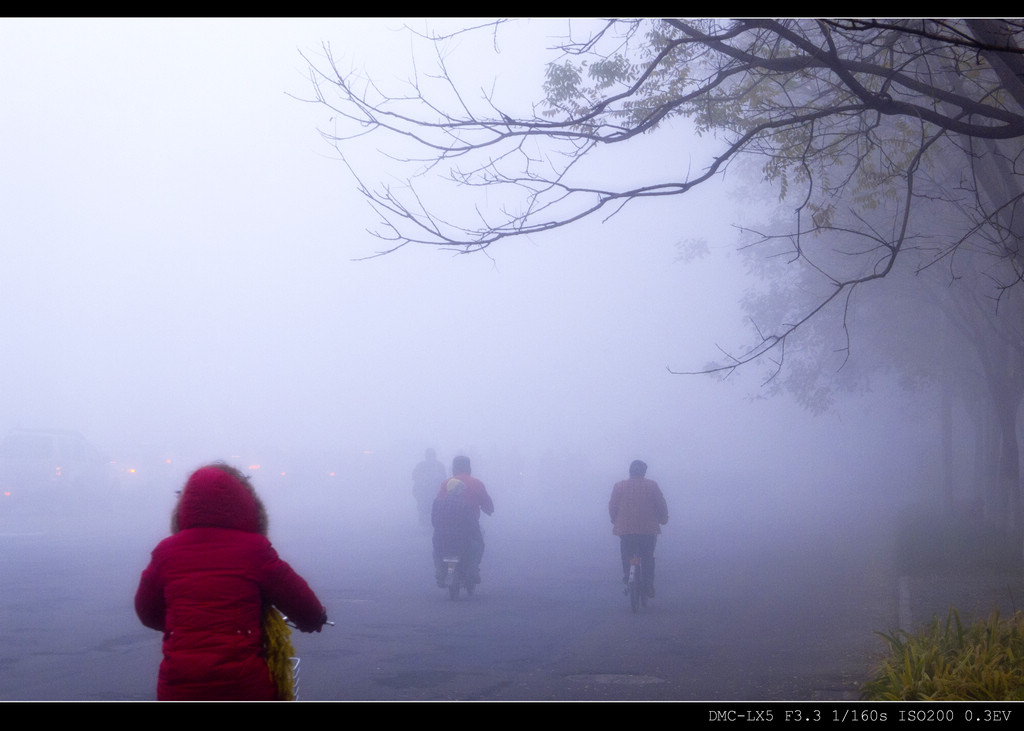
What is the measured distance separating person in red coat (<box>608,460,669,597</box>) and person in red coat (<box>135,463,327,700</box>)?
7.75 m

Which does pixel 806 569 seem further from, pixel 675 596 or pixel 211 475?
pixel 211 475

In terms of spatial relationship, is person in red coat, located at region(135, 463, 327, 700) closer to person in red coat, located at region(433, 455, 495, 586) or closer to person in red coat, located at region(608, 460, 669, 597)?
person in red coat, located at region(608, 460, 669, 597)

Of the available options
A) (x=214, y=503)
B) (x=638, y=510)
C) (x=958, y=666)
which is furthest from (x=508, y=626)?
(x=214, y=503)

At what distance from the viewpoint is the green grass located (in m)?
6.56

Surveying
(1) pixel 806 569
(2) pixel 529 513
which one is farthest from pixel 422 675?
(2) pixel 529 513

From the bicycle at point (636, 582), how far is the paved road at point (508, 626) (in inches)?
6.8

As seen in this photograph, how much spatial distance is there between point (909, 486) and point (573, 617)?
46111 millimetres

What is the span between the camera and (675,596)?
1394cm

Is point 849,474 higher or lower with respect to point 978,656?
higher

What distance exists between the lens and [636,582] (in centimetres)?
1215

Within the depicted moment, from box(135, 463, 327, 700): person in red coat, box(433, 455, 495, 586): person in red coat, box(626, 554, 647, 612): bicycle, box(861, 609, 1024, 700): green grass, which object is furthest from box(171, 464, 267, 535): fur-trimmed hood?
box(433, 455, 495, 586): person in red coat

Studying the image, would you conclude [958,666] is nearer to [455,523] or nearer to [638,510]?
[638,510]

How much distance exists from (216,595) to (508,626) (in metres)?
7.33

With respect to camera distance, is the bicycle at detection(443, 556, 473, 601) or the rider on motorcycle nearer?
the rider on motorcycle
